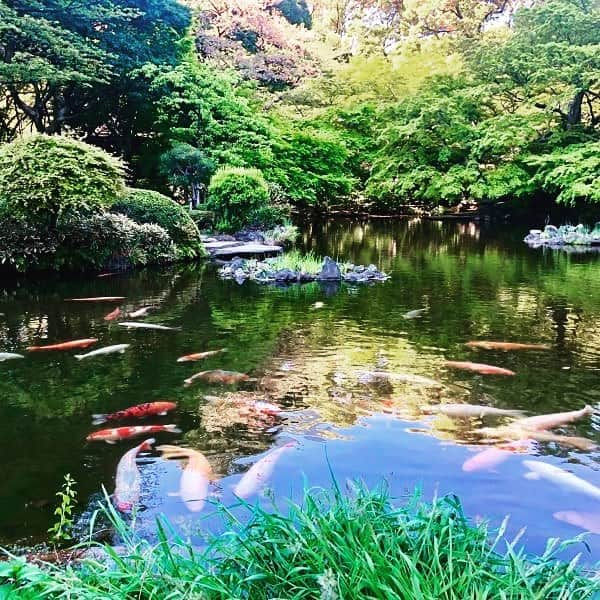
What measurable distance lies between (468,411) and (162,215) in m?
8.55

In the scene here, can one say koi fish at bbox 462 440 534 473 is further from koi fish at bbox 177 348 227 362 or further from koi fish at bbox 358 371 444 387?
koi fish at bbox 177 348 227 362

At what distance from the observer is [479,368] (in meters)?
5.07

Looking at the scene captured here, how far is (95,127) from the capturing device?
18.6 m

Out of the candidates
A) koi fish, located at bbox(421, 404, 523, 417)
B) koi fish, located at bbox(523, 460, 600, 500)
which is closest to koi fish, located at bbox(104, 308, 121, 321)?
koi fish, located at bbox(421, 404, 523, 417)

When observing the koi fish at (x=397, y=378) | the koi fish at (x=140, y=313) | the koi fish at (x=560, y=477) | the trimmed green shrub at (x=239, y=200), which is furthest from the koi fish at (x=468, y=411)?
the trimmed green shrub at (x=239, y=200)

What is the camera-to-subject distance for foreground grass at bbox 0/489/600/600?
68.0 inches

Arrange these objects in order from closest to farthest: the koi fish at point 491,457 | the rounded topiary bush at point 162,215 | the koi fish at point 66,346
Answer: the koi fish at point 491,457 < the koi fish at point 66,346 < the rounded topiary bush at point 162,215

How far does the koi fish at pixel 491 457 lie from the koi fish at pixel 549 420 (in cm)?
29

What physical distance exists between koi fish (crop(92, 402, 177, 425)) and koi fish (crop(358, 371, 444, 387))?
1.59 meters

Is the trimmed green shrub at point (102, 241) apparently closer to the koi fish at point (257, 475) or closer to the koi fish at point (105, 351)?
the koi fish at point (105, 351)

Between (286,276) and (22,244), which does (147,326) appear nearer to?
(286,276)

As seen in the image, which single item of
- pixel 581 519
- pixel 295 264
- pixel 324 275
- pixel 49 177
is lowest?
pixel 581 519

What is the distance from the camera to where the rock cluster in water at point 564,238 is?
Answer: 50.1ft

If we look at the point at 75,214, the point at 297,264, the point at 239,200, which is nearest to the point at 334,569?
the point at 297,264
